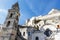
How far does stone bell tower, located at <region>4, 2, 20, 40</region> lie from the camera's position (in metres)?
34.1

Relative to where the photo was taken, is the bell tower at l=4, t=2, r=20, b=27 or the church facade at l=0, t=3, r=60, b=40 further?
the bell tower at l=4, t=2, r=20, b=27

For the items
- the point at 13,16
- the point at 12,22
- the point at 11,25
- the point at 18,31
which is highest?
the point at 13,16

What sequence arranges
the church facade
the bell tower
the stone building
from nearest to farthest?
the stone building
the church facade
the bell tower

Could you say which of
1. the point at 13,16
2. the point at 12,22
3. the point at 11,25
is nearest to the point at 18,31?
the point at 11,25

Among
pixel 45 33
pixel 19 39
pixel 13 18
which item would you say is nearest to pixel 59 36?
pixel 45 33

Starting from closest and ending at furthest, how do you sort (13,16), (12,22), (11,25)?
1. (11,25)
2. (12,22)
3. (13,16)

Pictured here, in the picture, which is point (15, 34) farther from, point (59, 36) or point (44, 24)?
point (44, 24)

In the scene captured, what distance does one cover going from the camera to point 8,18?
38.4m

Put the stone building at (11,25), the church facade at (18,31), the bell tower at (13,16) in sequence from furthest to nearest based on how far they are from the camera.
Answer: the bell tower at (13,16) < the church facade at (18,31) < the stone building at (11,25)

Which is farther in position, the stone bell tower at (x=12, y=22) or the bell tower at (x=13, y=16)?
the bell tower at (x=13, y=16)

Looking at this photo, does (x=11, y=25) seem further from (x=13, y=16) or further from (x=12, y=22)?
(x=13, y=16)

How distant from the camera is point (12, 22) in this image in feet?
121

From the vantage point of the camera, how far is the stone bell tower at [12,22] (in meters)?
34.1

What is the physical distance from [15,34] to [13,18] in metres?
5.06
